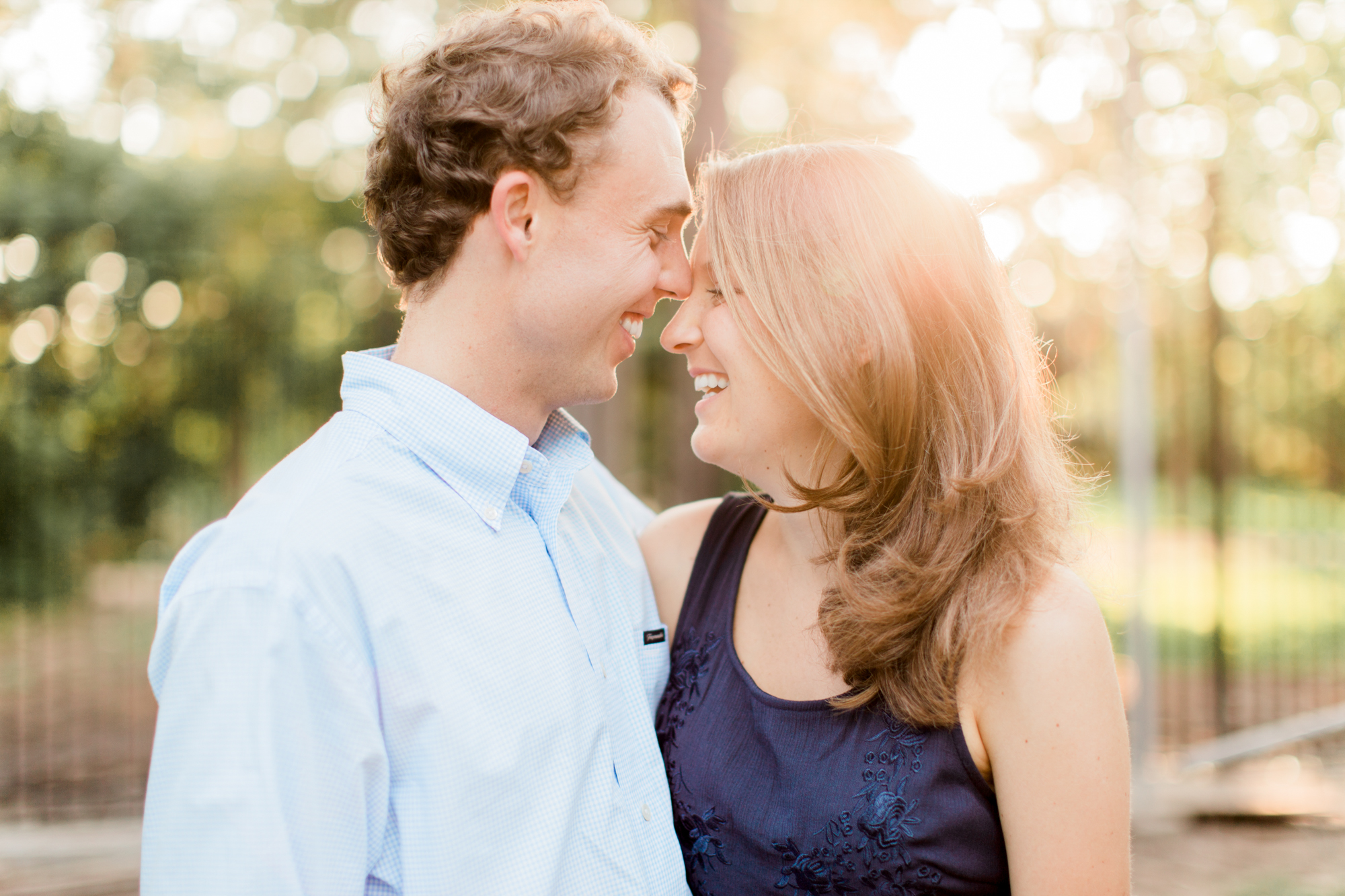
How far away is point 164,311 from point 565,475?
14.9 ft

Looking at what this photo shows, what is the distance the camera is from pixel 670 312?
6516 mm

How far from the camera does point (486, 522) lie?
1.82m

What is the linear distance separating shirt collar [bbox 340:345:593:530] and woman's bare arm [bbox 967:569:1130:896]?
989 mm

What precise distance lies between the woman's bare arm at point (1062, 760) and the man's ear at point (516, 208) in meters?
1.22

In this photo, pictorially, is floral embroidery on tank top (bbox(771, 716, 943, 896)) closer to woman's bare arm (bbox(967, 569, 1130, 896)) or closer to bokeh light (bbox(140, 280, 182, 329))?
woman's bare arm (bbox(967, 569, 1130, 896))

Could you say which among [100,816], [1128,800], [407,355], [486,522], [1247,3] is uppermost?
[1247,3]

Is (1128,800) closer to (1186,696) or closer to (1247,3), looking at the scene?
(1186,696)

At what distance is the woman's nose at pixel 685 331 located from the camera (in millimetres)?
2195

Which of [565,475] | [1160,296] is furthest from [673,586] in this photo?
[1160,296]

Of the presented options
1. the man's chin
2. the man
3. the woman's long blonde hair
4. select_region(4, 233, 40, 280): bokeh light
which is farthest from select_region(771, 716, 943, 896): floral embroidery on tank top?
select_region(4, 233, 40, 280): bokeh light

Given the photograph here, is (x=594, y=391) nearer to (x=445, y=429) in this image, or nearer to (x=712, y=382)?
(x=712, y=382)

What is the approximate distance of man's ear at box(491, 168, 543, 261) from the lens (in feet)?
6.39

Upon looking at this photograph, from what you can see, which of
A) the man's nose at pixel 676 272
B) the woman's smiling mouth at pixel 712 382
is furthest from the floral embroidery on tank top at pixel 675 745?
the man's nose at pixel 676 272

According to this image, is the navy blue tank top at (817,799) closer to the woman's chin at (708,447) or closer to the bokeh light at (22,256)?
the woman's chin at (708,447)
